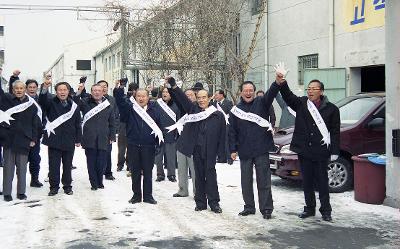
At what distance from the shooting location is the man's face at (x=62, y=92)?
8.32 meters

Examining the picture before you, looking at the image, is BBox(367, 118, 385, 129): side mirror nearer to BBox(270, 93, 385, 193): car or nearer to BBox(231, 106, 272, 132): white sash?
BBox(270, 93, 385, 193): car

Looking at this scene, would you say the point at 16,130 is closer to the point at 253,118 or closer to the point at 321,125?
the point at 253,118

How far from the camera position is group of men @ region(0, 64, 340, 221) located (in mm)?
6781

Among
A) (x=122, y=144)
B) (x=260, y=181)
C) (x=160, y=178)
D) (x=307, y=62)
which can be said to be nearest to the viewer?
(x=260, y=181)

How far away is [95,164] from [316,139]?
418cm

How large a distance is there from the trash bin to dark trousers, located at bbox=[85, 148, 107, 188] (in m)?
4.48

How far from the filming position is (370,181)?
777cm

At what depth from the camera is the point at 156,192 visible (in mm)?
8758

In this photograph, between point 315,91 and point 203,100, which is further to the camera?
point 203,100

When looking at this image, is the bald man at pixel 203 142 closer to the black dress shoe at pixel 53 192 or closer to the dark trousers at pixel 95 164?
the dark trousers at pixel 95 164

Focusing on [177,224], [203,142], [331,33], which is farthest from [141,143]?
[331,33]

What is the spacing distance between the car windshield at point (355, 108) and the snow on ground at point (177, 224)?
141 centimetres

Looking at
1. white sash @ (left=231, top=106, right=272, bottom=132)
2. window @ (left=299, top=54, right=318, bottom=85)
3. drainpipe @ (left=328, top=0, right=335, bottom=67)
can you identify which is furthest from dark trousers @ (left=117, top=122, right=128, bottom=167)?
window @ (left=299, top=54, right=318, bottom=85)

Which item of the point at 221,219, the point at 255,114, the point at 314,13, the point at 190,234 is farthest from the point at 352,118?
the point at 314,13
